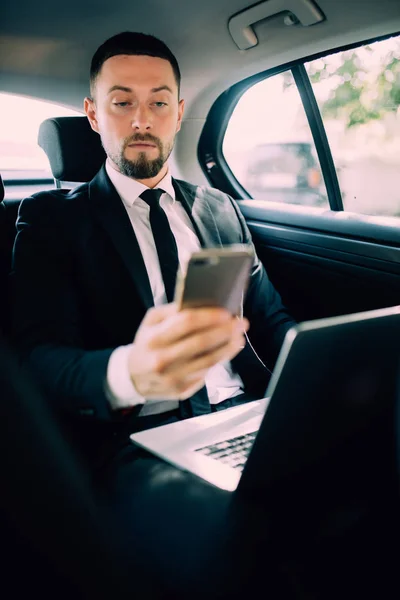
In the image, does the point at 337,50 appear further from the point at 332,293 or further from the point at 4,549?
the point at 4,549

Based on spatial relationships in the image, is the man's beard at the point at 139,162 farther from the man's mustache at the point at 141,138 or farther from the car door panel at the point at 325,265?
the car door panel at the point at 325,265

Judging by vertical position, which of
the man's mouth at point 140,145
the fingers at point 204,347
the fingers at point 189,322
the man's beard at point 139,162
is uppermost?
the man's mouth at point 140,145

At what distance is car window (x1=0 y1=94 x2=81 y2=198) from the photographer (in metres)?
2.20

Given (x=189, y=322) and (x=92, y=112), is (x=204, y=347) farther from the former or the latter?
(x=92, y=112)

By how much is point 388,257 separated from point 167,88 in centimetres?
95

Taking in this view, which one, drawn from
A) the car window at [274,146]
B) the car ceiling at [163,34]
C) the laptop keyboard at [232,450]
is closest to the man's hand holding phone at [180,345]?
the laptop keyboard at [232,450]

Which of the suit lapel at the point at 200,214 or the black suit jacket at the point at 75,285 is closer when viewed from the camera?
the black suit jacket at the point at 75,285

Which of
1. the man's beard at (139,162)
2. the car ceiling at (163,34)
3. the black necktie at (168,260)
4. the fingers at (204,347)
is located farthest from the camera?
the car ceiling at (163,34)

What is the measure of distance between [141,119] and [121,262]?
483 millimetres

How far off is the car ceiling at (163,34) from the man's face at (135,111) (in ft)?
1.43

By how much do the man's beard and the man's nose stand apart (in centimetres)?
2

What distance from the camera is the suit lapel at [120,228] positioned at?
1.47m

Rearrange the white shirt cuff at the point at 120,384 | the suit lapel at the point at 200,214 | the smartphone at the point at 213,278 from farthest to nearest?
the suit lapel at the point at 200,214 → the white shirt cuff at the point at 120,384 → the smartphone at the point at 213,278

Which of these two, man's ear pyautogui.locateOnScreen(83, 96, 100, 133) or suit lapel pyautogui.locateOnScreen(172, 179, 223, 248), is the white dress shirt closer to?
suit lapel pyautogui.locateOnScreen(172, 179, 223, 248)
